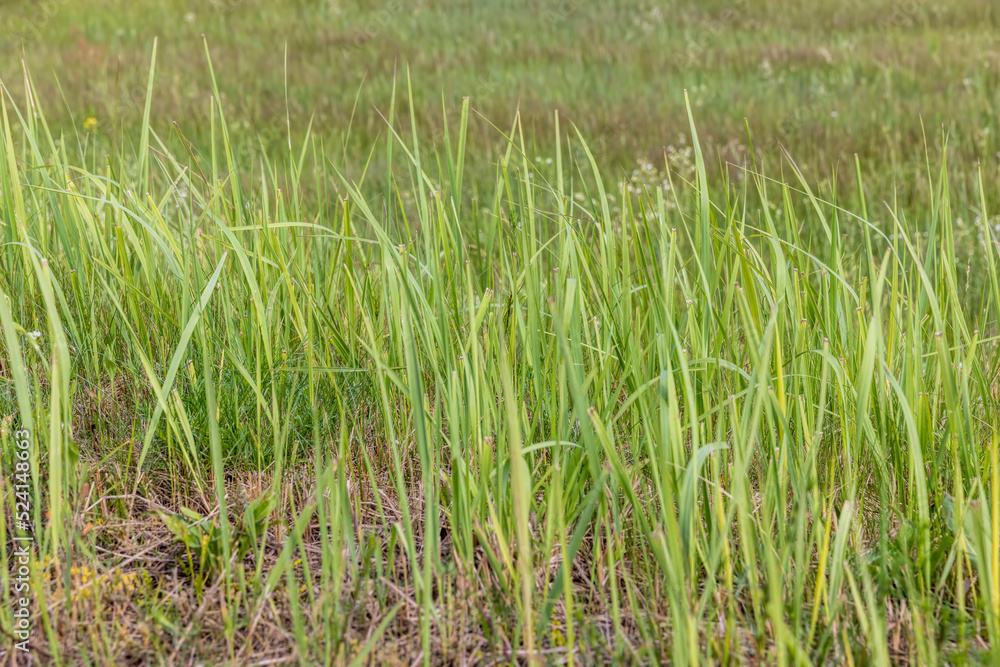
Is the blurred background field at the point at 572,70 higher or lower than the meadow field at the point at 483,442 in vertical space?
higher

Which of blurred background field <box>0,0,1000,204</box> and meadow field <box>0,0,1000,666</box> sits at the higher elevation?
blurred background field <box>0,0,1000,204</box>

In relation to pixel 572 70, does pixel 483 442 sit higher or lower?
lower

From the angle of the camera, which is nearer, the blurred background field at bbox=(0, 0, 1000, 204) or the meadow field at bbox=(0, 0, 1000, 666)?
the meadow field at bbox=(0, 0, 1000, 666)

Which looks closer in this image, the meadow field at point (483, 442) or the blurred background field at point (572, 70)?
the meadow field at point (483, 442)

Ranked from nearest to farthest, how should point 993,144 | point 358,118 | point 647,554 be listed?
point 647,554 → point 993,144 → point 358,118

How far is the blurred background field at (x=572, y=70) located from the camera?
5.26 m

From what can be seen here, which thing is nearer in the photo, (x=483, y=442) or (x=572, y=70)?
(x=483, y=442)

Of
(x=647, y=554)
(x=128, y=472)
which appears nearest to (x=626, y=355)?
(x=647, y=554)

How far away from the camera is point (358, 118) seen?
6.17 m

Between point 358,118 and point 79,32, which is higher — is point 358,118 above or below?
below

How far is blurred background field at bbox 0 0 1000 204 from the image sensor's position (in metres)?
5.26

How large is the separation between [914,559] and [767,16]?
9068 mm

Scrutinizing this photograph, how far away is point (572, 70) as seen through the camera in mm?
7152

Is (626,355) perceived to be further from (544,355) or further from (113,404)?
(113,404)
